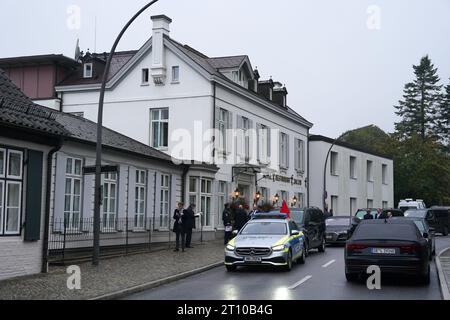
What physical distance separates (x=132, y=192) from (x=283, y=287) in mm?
11811

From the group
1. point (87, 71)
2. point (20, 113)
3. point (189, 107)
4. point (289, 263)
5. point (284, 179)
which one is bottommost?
point (289, 263)

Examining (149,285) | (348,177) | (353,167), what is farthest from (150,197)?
(353,167)

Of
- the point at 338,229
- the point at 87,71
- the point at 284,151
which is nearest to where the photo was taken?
the point at 338,229

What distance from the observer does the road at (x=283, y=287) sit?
1256 cm

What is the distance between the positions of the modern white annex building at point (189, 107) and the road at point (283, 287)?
13335 millimetres

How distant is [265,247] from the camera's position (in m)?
17.1

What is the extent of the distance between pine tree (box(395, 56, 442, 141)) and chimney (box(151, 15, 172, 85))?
198 feet

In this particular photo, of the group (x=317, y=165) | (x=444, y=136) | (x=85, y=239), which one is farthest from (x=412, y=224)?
(x=444, y=136)

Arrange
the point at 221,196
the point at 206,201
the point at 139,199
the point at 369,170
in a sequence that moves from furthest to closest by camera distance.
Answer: the point at 369,170, the point at 221,196, the point at 206,201, the point at 139,199

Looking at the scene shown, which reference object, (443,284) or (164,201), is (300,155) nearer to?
(164,201)

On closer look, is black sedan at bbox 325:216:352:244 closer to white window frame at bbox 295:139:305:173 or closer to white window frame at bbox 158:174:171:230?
white window frame at bbox 158:174:171:230

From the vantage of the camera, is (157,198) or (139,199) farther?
(157,198)
